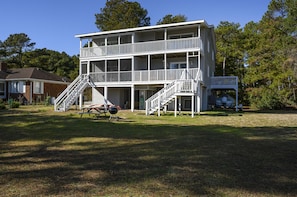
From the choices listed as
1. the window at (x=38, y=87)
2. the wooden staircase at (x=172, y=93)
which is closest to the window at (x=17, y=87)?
the window at (x=38, y=87)

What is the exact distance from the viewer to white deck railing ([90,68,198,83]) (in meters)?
21.0

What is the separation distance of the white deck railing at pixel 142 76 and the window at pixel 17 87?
14.5m

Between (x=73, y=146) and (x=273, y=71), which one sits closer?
(x=73, y=146)

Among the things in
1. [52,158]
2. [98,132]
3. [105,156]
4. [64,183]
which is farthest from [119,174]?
[98,132]

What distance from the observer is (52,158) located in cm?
602

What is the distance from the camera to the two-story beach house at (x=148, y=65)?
69.8ft

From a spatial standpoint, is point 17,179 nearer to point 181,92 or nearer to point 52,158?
point 52,158

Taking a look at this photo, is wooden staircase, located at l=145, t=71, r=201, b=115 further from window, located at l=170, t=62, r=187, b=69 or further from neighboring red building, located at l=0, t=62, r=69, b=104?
neighboring red building, located at l=0, t=62, r=69, b=104

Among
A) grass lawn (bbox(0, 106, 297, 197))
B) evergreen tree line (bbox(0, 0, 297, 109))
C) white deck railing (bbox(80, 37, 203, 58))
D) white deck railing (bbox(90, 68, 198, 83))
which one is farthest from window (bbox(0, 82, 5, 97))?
grass lawn (bbox(0, 106, 297, 197))

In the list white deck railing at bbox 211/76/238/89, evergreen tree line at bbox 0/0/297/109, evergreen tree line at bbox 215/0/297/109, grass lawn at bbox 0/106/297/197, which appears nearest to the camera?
grass lawn at bbox 0/106/297/197

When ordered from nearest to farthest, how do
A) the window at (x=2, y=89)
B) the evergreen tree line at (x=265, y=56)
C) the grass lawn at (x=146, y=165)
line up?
the grass lawn at (x=146, y=165), the evergreen tree line at (x=265, y=56), the window at (x=2, y=89)

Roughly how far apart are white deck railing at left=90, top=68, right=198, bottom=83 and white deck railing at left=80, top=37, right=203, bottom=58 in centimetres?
188

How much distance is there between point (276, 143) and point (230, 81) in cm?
1712

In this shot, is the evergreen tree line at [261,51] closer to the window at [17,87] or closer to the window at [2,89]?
the window at [17,87]
